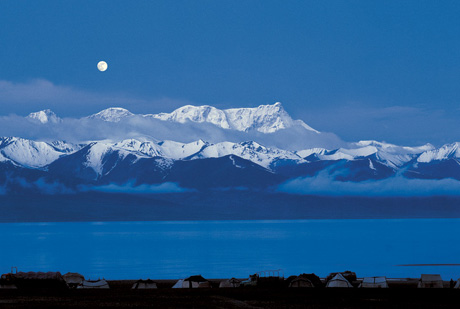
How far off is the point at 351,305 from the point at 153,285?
32.6m

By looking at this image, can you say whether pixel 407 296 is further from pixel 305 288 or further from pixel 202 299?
pixel 202 299

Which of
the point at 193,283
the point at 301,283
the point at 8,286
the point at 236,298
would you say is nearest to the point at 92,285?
the point at 8,286

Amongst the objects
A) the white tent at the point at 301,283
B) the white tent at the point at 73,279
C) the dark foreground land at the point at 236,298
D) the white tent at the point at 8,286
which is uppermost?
the white tent at the point at 73,279

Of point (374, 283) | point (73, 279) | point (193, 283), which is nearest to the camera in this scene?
point (374, 283)

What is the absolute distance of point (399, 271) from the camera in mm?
173750

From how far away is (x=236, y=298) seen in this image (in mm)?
76438

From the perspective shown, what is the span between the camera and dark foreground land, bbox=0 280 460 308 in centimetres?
6875

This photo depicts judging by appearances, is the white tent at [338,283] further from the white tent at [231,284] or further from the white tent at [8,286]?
the white tent at [8,286]

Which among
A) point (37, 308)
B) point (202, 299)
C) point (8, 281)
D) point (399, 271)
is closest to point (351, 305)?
point (202, 299)

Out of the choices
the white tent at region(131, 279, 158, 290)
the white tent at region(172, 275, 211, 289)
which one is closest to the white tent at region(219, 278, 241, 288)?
the white tent at region(172, 275, 211, 289)

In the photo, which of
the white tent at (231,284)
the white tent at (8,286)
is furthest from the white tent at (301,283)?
the white tent at (8,286)

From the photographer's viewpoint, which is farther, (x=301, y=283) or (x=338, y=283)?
(x=338, y=283)

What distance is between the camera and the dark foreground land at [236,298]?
226 feet

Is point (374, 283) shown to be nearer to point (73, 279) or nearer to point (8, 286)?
point (73, 279)
